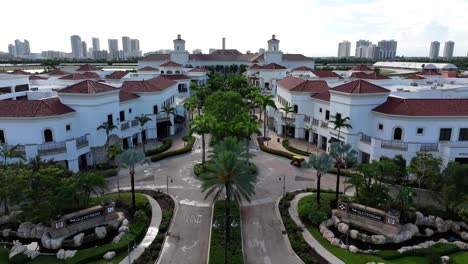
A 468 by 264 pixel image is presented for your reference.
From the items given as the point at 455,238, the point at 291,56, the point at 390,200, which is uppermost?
the point at 291,56

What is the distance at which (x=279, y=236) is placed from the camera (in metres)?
29.6

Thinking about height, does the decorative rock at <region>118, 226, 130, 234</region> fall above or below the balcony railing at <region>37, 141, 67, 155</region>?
below

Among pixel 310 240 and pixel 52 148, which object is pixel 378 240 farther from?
pixel 52 148

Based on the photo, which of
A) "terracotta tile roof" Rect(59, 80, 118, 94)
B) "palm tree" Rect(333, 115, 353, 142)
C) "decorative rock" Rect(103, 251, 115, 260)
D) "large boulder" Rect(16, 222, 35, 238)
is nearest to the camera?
"decorative rock" Rect(103, 251, 115, 260)

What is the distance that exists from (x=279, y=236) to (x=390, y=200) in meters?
11.0

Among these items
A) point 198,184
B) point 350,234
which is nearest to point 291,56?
point 198,184

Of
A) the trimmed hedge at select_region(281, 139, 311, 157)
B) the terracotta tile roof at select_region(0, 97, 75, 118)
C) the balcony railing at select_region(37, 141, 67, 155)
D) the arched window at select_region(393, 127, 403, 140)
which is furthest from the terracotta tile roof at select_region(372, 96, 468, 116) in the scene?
the terracotta tile roof at select_region(0, 97, 75, 118)

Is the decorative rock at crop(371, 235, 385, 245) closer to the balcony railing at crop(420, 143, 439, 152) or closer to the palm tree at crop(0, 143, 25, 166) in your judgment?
the balcony railing at crop(420, 143, 439, 152)

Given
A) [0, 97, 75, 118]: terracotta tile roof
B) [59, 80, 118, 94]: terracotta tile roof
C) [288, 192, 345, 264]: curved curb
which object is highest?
[59, 80, 118, 94]: terracotta tile roof

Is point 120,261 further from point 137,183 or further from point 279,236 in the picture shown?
point 137,183

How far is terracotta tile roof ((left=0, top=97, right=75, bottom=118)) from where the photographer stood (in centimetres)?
4053

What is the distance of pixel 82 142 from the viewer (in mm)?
43469

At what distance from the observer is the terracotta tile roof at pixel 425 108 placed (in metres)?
42.8

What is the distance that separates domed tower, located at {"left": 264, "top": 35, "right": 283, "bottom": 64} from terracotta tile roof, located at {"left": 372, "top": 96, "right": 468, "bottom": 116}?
79.5m
